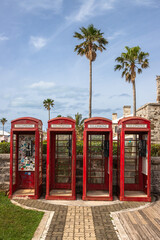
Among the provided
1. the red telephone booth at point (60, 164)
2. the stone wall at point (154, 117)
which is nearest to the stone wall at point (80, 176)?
the red telephone booth at point (60, 164)

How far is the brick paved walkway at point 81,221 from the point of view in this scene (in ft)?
16.1

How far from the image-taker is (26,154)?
858cm

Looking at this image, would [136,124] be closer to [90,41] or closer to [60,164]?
[60,164]

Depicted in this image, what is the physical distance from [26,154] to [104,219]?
14.1 ft

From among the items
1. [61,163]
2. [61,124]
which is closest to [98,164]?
[61,163]

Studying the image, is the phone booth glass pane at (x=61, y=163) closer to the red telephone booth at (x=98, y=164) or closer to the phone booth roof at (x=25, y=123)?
the red telephone booth at (x=98, y=164)

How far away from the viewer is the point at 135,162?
8758 mm

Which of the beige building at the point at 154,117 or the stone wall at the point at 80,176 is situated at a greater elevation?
the beige building at the point at 154,117

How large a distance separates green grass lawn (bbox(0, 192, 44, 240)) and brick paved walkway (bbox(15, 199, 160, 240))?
471 millimetres

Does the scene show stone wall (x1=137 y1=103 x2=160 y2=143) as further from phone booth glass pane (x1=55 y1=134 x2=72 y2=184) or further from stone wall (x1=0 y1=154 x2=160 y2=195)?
phone booth glass pane (x1=55 y1=134 x2=72 y2=184)

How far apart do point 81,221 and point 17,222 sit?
5.82 feet

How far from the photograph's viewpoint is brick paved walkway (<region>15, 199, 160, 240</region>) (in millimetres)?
4922

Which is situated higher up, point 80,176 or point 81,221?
point 80,176

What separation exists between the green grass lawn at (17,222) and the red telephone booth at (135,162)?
135 inches
